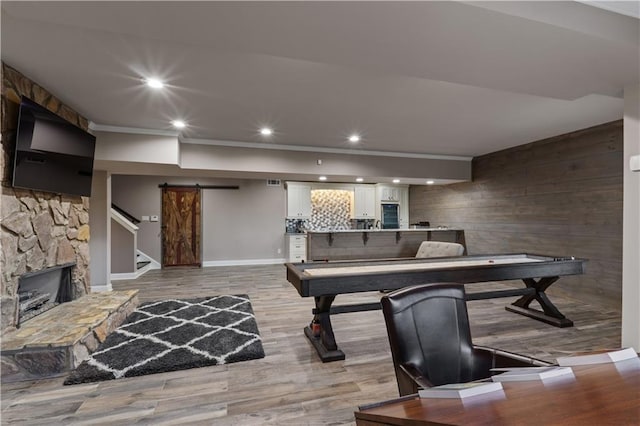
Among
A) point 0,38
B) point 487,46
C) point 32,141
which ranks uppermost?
point 0,38

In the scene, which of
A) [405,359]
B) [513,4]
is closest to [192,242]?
[405,359]

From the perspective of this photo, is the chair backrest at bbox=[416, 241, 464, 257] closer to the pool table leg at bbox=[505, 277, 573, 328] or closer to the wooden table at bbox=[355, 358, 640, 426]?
the pool table leg at bbox=[505, 277, 573, 328]

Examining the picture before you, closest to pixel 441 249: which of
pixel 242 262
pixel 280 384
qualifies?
pixel 280 384

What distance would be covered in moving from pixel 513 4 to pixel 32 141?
3758 millimetres

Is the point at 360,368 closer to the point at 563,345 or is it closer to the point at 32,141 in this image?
the point at 563,345

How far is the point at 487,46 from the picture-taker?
175 cm

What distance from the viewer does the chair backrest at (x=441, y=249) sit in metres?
4.59

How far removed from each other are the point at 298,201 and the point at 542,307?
5501mm

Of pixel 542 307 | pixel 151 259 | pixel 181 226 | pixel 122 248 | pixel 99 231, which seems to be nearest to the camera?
pixel 542 307

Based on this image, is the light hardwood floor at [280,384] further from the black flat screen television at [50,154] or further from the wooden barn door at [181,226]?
the wooden barn door at [181,226]

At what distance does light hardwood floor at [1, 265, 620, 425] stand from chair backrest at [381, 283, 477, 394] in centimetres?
81

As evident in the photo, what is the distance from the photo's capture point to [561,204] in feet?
14.5

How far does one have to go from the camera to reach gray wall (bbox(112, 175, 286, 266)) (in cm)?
688

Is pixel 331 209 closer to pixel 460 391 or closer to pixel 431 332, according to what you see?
pixel 431 332
